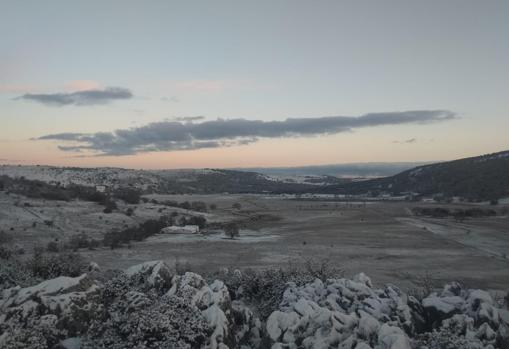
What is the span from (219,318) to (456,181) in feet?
276

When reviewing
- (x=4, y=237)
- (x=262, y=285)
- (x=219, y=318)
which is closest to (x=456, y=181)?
(x=4, y=237)

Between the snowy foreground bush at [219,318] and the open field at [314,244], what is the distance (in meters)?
8.01

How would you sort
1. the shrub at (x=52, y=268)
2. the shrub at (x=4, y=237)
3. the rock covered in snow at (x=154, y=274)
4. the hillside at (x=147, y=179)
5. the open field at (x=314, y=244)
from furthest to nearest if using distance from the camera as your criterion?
1. the hillside at (x=147, y=179)
2. the shrub at (x=4, y=237)
3. the open field at (x=314, y=244)
4. the shrub at (x=52, y=268)
5. the rock covered in snow at (x=154, y=274)

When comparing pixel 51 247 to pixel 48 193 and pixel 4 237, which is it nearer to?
pixel 4 237

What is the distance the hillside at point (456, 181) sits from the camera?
73.6 meters

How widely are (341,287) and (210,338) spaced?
11.6 ft

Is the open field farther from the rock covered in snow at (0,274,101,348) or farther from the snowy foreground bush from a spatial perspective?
the rock covered in snow at (0,274,101,348)

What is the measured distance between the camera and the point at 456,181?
8550 centimetres

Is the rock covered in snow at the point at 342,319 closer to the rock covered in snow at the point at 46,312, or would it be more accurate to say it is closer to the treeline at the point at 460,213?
the rock covered in snow at the point at 46,312

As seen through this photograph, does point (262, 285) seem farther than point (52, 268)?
Yes

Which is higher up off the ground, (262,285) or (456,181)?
(456,181)

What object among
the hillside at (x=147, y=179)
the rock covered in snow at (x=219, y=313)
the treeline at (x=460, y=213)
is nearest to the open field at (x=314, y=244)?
the treeline at (x=460, y=213)

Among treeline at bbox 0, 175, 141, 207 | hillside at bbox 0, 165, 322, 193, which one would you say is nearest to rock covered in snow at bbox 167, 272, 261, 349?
treeline at bbox 0, 175, 141, 207

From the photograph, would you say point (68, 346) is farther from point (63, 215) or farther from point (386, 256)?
point (63, 215)
